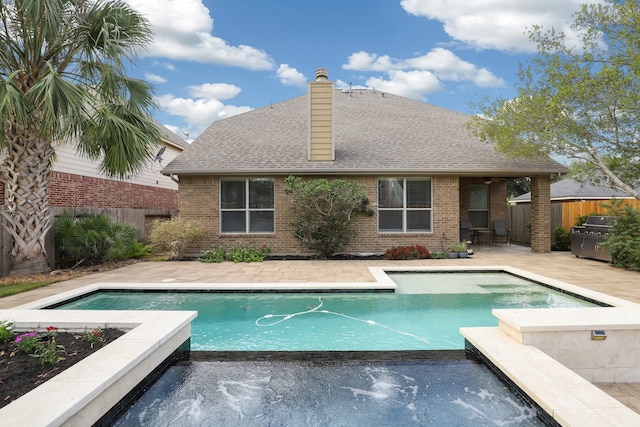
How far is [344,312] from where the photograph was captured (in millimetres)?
6316

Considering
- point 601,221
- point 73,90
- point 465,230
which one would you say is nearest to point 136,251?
point 73,90

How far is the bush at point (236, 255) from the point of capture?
444 inches

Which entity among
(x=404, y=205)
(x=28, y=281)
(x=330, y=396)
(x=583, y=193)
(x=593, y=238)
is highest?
(x=583, y=193)

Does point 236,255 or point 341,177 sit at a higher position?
point 341,177

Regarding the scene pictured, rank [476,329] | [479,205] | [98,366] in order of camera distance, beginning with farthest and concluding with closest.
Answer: [479,205] < [476,329] < [98,366]

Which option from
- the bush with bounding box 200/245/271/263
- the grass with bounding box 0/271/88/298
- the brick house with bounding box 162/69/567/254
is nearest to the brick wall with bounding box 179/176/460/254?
the brick house with bounding box 162/69/567/254

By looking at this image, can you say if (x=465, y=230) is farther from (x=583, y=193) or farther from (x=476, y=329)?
(x=476, y=329)

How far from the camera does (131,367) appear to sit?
331 centimetres

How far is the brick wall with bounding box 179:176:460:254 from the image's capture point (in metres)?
12.4

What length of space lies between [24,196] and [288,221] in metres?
6.85

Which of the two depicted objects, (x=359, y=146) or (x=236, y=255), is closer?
(x=236, y=255)

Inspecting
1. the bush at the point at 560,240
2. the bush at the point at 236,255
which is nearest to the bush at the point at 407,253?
the bush at the point at 236,255

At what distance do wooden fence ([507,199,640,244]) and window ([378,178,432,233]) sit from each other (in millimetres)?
5517

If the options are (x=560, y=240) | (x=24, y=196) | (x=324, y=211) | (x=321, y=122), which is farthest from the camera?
(x=560, y=240)
